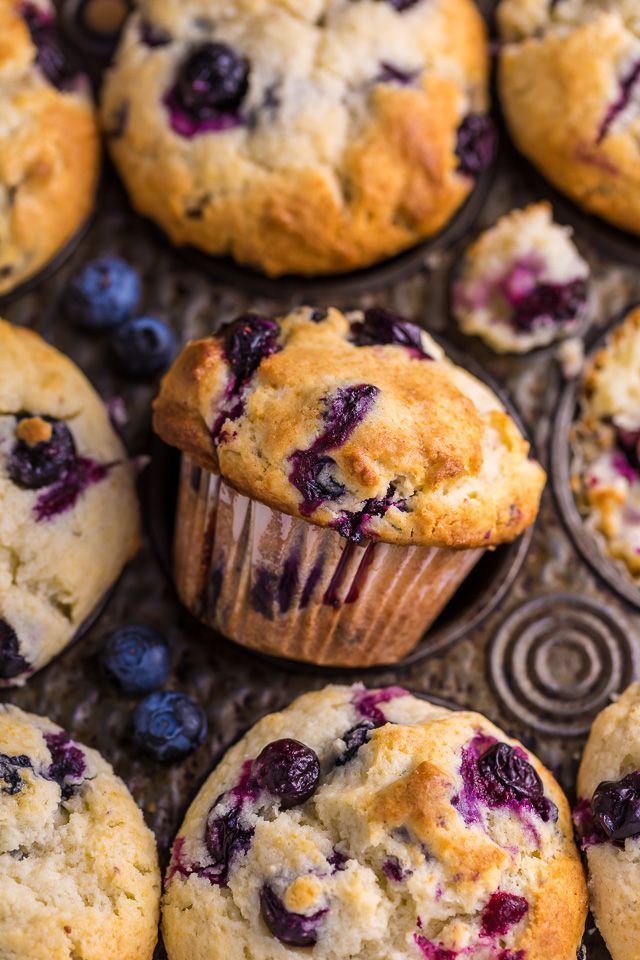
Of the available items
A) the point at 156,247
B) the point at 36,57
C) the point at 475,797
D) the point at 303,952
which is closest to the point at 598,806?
the point at 475,797

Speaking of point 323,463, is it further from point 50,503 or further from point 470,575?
point 470,575

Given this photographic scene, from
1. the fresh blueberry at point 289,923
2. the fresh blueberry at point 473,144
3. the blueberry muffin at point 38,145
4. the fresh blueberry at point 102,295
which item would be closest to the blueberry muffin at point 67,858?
the fresh blueberry at point 289,923

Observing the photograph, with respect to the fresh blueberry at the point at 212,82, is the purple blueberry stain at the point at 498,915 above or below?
below

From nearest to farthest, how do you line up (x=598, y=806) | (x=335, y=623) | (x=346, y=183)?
(x=598, y=806)
(x=335, y=623)
(x=346, y=183)

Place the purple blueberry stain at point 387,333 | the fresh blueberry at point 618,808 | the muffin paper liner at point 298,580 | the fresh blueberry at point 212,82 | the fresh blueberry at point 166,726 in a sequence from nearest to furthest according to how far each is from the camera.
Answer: the fresh blueberry at point 618,808 < the muffin paper liner at point 298,580 < the purple blueberry stain at point 387,333 < the fresh blueberry at point 166,726 < the fresh blueberry at point 212,82

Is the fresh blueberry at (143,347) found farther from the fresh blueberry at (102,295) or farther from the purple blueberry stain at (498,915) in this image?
the purple blueberry stain at (498,915)

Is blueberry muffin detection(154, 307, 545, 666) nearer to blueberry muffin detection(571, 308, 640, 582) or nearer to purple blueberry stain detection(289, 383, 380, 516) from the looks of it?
purple blueberry stain detection(289, 383, 380, 516)

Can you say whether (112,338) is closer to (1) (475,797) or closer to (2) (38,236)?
(2) (38,236)
